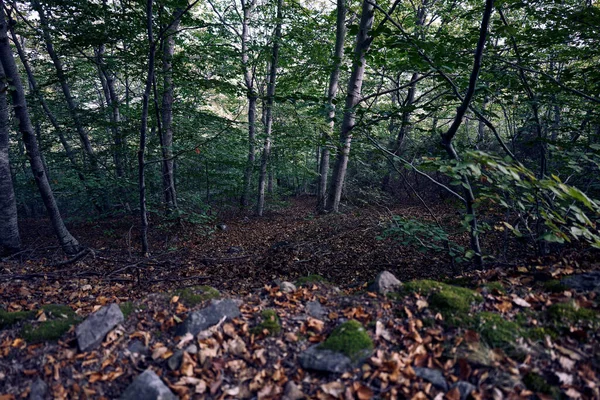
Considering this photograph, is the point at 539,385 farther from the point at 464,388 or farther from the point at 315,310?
the point at 315,310

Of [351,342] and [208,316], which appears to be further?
[208,316]

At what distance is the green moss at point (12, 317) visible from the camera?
2.78 metres

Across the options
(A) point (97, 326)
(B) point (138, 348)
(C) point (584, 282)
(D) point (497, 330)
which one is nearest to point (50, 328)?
(A) point (97, 326)

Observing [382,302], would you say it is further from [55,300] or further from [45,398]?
[55,300]

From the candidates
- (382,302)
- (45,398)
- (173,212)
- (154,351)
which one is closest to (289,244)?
(173,212)

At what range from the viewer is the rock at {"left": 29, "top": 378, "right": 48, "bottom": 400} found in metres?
2.00

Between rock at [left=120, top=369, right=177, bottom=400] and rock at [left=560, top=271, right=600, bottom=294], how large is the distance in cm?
354

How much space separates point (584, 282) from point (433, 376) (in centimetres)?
195

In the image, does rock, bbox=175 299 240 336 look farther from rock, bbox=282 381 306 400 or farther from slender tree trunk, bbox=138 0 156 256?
slender tree trunk, bbox=138 0 156 256

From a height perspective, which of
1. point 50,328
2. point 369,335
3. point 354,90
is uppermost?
point 354,90

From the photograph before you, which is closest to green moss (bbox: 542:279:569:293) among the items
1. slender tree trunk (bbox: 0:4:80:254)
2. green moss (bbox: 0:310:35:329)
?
green moss (bbox: 0:310:35:329)

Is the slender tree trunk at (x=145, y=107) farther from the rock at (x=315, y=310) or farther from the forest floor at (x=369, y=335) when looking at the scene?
the rock at (x=315, y=310)

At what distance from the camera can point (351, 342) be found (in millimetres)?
2291

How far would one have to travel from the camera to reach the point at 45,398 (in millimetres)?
2014
